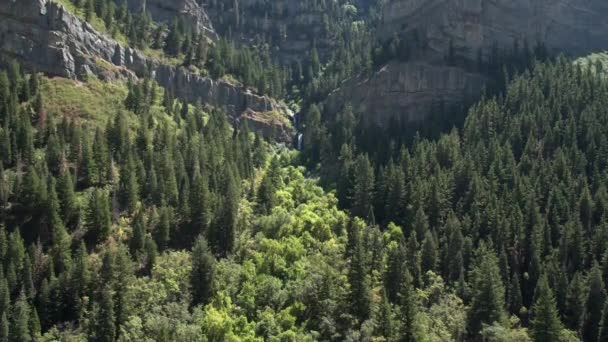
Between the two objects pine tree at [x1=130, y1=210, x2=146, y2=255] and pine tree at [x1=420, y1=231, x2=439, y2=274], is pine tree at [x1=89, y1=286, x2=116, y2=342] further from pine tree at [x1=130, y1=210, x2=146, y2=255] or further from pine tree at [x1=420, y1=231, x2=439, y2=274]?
pine tree at [x1=420, y1=231, x2=439, y2=274]

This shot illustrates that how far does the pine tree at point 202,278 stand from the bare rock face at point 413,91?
283 ft

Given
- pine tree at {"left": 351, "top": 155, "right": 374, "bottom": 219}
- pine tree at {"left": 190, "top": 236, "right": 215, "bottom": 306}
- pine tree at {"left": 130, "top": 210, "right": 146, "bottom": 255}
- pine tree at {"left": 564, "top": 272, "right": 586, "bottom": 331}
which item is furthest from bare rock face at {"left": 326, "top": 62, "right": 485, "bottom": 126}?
pine tree at {"left": 190, "top": 236, "right": 215, "bottom": 306}

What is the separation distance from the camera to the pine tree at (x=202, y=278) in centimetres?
10831

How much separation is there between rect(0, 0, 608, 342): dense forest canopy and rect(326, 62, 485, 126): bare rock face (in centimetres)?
1237

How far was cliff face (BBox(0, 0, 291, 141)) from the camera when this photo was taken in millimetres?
156250

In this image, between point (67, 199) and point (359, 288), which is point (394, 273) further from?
point (67, 199)

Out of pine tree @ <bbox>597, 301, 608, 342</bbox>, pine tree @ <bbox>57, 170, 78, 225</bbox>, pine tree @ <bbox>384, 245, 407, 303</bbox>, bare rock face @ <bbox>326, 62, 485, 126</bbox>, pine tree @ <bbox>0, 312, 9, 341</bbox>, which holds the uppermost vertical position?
bare rock face @ <bbox>326, 62, 485, 126</bbox>

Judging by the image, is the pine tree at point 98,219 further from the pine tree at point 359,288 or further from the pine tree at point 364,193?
the pine tree at point 364,193

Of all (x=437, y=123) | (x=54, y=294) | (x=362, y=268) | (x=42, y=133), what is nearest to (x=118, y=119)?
(x=42, y=133)

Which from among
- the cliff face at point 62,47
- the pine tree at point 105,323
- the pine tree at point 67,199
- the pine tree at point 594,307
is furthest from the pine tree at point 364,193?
the cliff face at point 62,47

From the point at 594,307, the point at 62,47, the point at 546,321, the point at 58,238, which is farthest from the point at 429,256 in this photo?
the point at 62,47

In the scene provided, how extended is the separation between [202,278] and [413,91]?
98170mm

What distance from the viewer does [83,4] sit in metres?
182

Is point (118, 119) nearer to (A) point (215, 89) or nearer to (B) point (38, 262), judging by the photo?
(B) point (38, 262)
